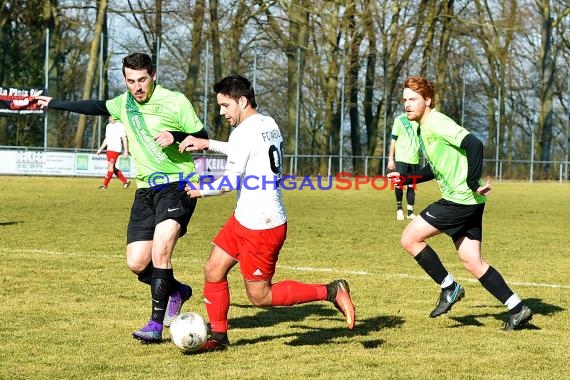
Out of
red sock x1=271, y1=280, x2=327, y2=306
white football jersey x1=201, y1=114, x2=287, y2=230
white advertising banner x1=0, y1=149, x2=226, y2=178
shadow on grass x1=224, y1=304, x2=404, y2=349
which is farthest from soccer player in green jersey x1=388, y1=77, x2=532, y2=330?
white advertising banner x1=0, y1=149, x2=226, y2=178

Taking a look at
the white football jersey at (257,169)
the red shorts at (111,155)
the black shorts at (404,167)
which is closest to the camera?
the white football jersey at (257,169)

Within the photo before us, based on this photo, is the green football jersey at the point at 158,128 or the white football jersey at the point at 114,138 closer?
the green football jersey at the point at 158,128

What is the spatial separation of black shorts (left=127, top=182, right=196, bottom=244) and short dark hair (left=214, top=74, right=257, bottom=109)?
96 cm

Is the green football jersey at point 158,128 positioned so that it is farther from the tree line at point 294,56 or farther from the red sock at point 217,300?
the tree line at point 294,56

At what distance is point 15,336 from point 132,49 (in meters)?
39.4

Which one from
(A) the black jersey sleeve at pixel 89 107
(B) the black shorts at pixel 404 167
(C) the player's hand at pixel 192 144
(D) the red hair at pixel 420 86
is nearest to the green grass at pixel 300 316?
(C) the player's hand at pixel 192 144

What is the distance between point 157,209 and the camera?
279 inches

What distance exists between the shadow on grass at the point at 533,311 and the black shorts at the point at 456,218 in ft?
2.22

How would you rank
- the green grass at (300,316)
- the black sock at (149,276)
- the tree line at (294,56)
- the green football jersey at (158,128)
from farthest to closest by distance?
the tree line at (294,56) < the black sock at (149,276) < the green football jersey at (158,128) < the green grass at (300,316)

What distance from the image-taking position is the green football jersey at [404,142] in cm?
1764

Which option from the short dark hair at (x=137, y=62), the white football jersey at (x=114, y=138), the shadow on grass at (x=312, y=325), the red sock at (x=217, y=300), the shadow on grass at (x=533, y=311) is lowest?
the shadow on grass at (x=312, y=325)

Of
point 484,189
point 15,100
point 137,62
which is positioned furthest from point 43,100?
point 15,100

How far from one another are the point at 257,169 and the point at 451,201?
1931 millimetres

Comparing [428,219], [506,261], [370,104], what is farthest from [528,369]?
[370,104]
